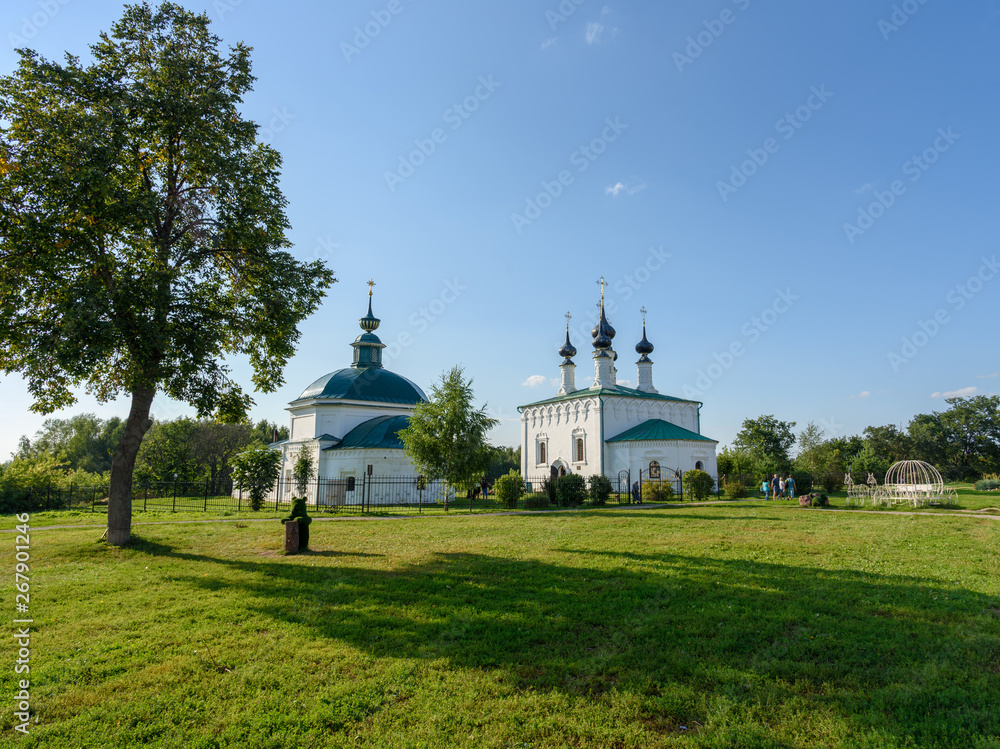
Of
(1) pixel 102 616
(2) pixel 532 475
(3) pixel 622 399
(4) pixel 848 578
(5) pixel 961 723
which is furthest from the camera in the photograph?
(2) pixel 532 475

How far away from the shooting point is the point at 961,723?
12.1 ft

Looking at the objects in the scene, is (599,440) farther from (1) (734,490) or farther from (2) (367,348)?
(2) (367,348)

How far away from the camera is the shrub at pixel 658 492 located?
86.6 feet

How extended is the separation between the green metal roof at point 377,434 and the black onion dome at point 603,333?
15416 millimetres

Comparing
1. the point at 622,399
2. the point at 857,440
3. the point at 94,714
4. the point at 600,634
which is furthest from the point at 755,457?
the point at 94,714

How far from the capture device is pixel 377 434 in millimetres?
31641

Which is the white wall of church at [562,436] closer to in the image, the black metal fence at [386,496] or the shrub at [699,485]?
the black metal fence at [386,496]

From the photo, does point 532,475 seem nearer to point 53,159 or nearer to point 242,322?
point 242,322

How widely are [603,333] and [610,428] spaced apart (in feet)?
26.4

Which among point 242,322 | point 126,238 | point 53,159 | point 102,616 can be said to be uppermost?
point 53,159

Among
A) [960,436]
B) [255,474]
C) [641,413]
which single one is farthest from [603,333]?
[960,436]

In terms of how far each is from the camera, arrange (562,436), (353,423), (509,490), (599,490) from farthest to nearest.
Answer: (562,436) < (353,423) < (599,490) < (509,490)

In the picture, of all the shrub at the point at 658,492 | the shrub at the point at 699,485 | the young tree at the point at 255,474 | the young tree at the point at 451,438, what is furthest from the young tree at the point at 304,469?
the shrub at the point at 699,485

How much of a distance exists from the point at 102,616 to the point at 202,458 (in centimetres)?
5065
